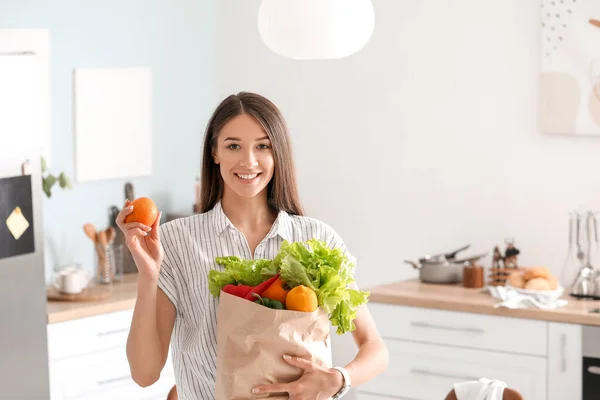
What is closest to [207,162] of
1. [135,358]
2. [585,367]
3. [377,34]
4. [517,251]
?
[135,358]

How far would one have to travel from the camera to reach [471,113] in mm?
4441

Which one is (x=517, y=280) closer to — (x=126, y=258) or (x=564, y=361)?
(x=564, y=361)

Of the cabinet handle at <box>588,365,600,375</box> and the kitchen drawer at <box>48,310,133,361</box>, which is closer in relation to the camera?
the cabinet handle at <box>588,365,600,375</box>

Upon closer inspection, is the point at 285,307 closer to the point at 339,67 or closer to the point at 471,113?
the point at 471,113

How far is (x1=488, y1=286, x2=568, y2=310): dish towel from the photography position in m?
3.75

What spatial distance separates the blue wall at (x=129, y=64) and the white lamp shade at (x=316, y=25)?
7.19 ft

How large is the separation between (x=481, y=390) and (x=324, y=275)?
85cm

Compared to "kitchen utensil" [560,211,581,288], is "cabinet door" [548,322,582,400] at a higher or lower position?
lower

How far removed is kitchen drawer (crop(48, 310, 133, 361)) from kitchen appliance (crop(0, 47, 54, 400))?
0.14 metres

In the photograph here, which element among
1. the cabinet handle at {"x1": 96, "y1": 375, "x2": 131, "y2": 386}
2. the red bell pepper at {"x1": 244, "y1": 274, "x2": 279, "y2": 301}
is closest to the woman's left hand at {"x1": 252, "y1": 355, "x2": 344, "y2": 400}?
the red bell pepper at {"x1": 244, "y1": 274, "x2": 279, "y2": 301}

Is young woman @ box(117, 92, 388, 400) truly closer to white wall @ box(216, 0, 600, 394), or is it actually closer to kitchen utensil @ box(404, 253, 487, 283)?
kitchen utensil @ box(404, 253, 487, 283)

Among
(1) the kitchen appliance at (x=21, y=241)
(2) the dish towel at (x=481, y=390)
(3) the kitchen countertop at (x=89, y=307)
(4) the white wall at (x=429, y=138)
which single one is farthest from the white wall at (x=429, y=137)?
(2) the dish towel at (x=481, y=390)

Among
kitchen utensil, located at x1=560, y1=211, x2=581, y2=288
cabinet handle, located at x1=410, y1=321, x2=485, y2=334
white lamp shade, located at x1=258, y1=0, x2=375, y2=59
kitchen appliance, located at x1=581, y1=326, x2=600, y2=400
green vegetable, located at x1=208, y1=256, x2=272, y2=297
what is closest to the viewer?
green vegetable, located at x1=208, y1=256, x2=272, y2=297

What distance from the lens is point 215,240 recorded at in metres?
2.14
